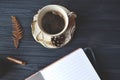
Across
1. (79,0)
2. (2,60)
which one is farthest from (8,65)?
(79,0)

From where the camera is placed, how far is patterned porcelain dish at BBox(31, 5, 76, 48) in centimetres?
90

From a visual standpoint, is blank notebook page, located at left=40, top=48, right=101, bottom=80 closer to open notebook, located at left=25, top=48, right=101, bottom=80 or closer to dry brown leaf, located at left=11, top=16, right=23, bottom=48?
open notebook, located at left=25, top=48, right=101, bottom=80

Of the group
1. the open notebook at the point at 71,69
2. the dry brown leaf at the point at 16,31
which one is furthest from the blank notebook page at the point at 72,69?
the dry brown leaf at the point at 16,31

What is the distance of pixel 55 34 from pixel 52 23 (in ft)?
0.12

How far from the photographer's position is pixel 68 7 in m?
0.95

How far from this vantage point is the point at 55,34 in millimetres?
890

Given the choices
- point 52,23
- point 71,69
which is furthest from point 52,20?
point 71,69

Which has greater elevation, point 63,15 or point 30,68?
point 63,15

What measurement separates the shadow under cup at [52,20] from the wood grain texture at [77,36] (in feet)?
0.17

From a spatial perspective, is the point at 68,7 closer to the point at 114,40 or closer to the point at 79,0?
the point at 79,0

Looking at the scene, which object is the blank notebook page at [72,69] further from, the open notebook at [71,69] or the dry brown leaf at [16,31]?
the dry brown leaf at [16,31]

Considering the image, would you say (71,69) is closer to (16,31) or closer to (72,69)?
(72,69)

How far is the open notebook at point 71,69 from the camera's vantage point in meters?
0.91

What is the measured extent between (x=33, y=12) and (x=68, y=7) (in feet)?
0.31
